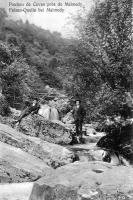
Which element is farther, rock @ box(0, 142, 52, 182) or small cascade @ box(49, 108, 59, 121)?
small cascade @ box(49, 108, 59, 121)

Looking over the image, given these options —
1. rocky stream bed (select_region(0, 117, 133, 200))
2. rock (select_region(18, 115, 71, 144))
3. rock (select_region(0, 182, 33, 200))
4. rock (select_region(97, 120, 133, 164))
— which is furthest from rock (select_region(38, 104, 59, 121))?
rock (select_region(0, 182, 33, 200))

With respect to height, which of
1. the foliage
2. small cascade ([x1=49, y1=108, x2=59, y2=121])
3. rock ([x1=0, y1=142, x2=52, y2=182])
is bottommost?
small cascade ([x1=49, y1=108, x2=59, y2=121])

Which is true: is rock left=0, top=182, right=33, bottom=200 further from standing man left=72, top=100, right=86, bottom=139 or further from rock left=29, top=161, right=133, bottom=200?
standing man left=72, top=100, right=86, bottom=139

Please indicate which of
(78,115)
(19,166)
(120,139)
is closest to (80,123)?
(78,115)

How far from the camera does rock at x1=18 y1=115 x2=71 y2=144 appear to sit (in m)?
16.5

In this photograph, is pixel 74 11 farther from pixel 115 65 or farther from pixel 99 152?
pixel 99 152

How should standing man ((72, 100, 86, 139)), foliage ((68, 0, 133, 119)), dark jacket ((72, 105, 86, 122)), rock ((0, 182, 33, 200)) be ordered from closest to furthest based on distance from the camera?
1. rock ((0, 182, 33, 200))
2. foliage ((68, 0, 133, 119))
3. standing man ((72, 100, 86, 139))
4. dark jacket ((72, 105, 86, 122))

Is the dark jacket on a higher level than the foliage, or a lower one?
lower

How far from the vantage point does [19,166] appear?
9672 mm

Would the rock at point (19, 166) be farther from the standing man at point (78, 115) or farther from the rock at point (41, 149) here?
the standing man at point (78, 115)

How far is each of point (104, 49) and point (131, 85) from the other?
245 centimetres

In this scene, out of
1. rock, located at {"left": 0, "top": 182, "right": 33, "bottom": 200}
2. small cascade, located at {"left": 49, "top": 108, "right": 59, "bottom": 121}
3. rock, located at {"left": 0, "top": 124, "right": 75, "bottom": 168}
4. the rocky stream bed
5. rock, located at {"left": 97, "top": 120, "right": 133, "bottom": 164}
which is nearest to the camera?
→ the rocky stream bed

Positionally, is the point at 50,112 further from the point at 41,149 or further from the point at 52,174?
the point at 52,174

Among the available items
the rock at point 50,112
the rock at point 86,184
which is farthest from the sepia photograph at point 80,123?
the rock at point 50,112
